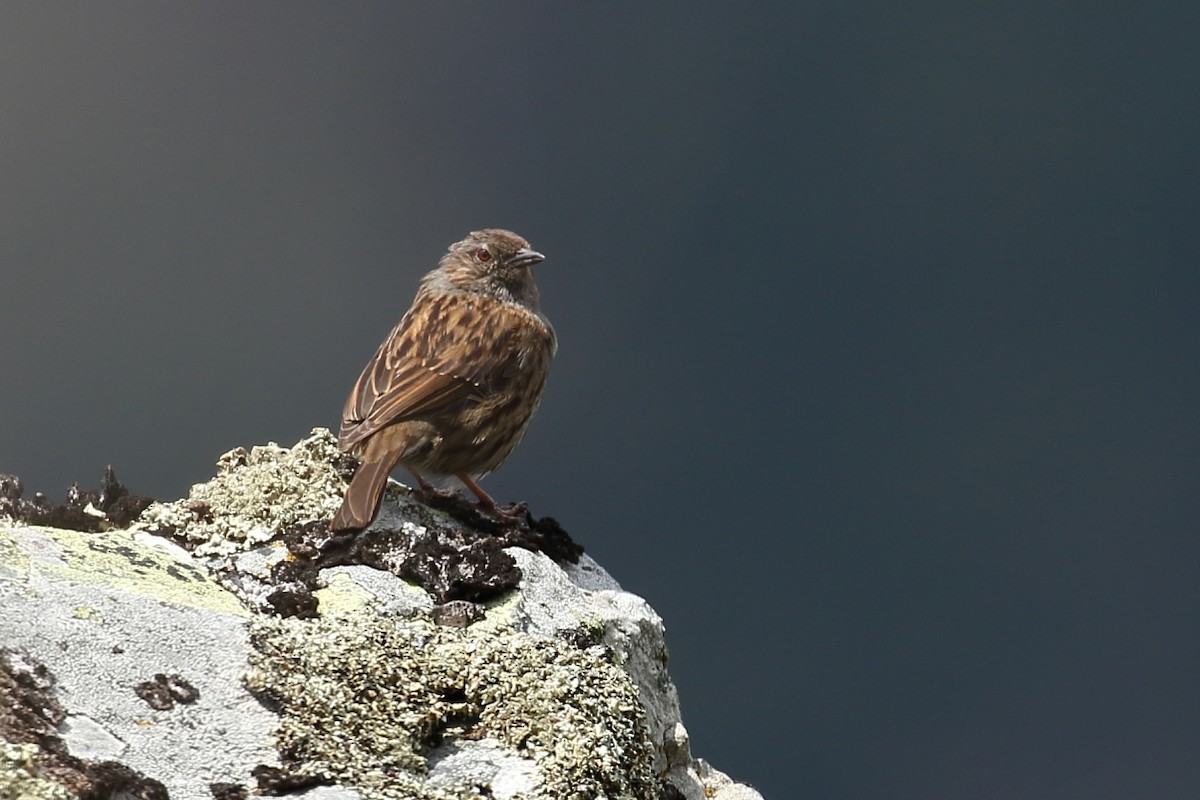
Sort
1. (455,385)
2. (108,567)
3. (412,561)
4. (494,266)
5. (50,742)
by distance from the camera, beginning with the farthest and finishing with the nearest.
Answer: (494,266) → (455,385) → (412,561) → (108,567) → (50,742)

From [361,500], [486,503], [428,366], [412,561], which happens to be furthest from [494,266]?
[412,561]

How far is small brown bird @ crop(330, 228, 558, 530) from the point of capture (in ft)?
21.5

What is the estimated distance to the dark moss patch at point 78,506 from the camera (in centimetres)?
440

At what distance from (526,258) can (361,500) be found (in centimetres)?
383

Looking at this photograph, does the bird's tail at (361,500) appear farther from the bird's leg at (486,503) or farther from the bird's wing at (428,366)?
the bird's wing at (428,366)

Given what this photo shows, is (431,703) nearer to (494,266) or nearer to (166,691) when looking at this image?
(166,691)

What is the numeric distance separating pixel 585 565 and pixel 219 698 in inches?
82.3

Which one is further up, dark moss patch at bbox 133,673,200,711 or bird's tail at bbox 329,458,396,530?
bird's tail at bbox 329,458,396,530

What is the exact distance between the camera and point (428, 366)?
7.11 metres

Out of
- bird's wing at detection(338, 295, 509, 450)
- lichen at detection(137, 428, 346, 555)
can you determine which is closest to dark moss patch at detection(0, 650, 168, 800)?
lichen at detection(137, 428, 346, 555)

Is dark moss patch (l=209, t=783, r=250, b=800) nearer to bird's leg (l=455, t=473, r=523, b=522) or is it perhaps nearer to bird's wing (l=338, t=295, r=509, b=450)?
bird's leg (l=455, t=473, r=523, b=522)

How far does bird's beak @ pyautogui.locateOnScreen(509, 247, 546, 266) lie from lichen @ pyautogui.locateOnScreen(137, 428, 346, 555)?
3.17 meters

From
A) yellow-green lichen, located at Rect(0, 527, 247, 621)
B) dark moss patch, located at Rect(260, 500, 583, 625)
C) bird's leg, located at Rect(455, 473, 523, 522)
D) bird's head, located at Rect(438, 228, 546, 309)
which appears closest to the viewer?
yellow-green lichen, located at Rect(0, 527, 247, 621)

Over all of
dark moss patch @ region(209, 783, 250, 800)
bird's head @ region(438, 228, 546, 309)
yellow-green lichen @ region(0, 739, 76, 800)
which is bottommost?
yellow-green lichen @ region(0, 739, 76, 800)
